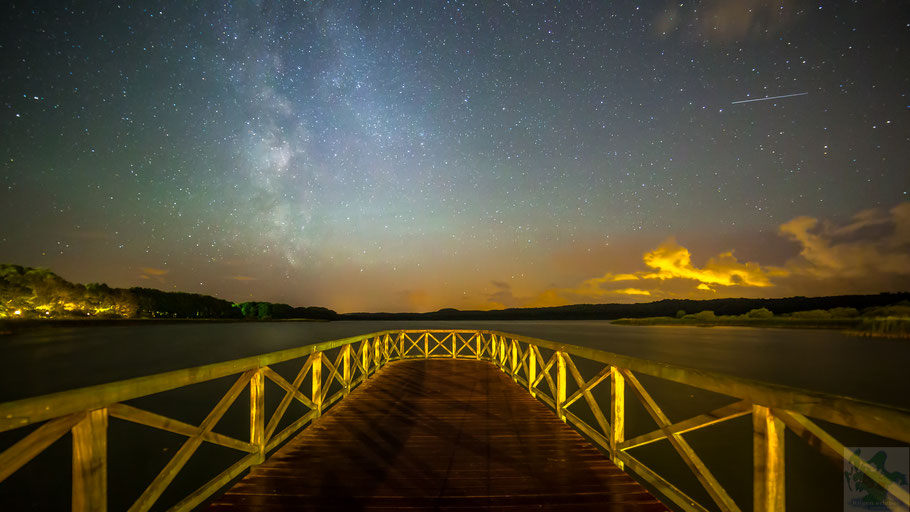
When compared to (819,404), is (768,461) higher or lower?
lower

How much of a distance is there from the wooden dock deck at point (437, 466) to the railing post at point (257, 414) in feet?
0.63

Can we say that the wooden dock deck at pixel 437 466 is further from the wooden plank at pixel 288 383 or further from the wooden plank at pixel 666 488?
the wooden plank at pixel 288 383

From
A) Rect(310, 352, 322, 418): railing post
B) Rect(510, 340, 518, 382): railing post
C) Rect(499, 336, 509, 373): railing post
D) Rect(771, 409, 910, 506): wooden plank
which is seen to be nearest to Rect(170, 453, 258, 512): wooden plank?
Rect(310, 352, 322, 418): railing post

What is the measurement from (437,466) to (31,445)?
116 inches

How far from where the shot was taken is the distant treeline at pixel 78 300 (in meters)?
64.5

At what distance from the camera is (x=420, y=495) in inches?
130

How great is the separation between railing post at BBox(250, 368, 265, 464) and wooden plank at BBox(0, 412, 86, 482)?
6.24 ft

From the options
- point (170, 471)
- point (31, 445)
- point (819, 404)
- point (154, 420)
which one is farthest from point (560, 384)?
point (31, 445)

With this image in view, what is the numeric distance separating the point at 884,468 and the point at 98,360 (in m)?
48.8

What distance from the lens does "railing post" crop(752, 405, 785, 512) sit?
2.07 meters

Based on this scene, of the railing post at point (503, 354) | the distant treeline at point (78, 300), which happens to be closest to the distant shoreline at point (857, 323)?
the railing post at point (503, 354)

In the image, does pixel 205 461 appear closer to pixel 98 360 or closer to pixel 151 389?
pixel 151 389

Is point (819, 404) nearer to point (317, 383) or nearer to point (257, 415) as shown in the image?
point (257, 415)

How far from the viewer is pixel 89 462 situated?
6.78 feet
